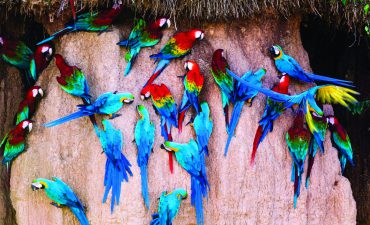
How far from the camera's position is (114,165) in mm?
3201

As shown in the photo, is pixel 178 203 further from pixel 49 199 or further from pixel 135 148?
pixel 49 199

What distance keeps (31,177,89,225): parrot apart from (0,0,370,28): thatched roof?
2.85 ft

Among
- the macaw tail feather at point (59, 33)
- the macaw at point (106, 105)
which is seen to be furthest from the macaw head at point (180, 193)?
the macaw tail feather at point (59, 33)

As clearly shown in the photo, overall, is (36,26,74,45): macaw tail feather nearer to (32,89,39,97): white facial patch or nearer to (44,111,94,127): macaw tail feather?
(32,89,39,97): white facial patch

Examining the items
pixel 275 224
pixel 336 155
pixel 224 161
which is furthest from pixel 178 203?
pixel 336 155

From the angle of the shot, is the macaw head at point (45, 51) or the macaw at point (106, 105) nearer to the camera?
the macaw at point (106, 105)

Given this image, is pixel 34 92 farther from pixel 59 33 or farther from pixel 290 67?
pixel 290 67

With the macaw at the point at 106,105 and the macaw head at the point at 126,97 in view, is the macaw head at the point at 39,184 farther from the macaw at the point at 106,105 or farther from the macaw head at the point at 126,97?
the macaw head at the point at 126,97

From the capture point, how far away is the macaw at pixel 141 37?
3.38m

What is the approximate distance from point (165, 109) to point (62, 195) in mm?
654

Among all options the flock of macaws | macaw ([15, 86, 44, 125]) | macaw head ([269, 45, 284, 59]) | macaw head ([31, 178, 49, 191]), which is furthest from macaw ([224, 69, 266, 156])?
macaw ([15, 86, 44, 125])

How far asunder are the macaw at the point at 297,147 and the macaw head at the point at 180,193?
0.57 m

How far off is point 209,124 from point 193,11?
0.57 meters

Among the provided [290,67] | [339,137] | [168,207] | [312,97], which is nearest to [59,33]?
[168,207]
